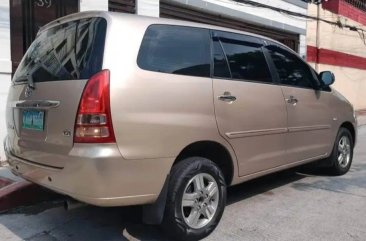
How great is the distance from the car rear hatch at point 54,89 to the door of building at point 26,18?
10.4 feet

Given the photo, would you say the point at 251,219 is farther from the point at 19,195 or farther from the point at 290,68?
the point at 19,195

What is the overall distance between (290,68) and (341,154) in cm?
173

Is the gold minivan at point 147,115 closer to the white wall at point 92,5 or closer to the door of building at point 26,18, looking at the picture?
the door of building at point 26,18

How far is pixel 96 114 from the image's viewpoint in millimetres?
3201

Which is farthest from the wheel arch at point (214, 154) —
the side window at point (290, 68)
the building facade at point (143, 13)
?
the building facade at point (143, 13)

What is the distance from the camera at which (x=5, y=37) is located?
6605mm

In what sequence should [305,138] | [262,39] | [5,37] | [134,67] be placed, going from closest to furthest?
[134,67], [262,39], [305,138], [5,37]

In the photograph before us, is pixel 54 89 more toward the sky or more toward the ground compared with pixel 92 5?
more toward the ground

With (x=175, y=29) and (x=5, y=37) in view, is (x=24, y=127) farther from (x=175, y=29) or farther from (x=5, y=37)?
(x=5, y=37)

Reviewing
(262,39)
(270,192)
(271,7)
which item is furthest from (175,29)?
(271,7)

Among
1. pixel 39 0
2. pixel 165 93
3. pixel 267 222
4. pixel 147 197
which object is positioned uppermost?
pixel 39 0

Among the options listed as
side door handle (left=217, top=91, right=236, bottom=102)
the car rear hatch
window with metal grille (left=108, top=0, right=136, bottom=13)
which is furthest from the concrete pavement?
window with metal grille (left=108, top=0, right=136, bottom=13)

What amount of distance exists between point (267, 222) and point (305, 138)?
1.30 metres

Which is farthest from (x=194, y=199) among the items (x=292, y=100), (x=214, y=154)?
(x=292, y=100)
